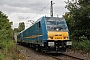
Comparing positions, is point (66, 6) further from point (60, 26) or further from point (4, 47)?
point (4, 47)

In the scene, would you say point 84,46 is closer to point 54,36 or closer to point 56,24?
point 56,24

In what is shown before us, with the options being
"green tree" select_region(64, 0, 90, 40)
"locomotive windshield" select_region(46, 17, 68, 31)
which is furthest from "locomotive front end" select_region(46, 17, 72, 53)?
"green tree" select_region(64, 0, 90, 40)

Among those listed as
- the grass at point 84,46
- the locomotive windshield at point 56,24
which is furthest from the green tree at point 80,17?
the locomotive windshield at point 56,24

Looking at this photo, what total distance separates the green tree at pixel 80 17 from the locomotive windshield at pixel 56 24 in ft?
8.85

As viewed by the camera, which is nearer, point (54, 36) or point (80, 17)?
point (54, 36)

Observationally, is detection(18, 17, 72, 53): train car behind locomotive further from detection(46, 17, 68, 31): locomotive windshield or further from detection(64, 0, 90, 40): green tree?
detection(64, 0, 90, 40): green tree

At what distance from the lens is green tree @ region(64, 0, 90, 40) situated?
1784cm

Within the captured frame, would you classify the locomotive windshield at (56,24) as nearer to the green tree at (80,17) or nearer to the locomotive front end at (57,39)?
the locomotive front end at (57,39)

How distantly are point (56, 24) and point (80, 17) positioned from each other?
363 cm

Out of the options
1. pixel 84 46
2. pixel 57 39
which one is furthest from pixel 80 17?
pixel 57 39

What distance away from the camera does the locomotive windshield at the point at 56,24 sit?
50.9 ft

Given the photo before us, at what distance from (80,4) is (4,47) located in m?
8.57

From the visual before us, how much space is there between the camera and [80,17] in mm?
18484

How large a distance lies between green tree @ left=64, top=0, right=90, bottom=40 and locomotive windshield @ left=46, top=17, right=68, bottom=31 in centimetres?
270
